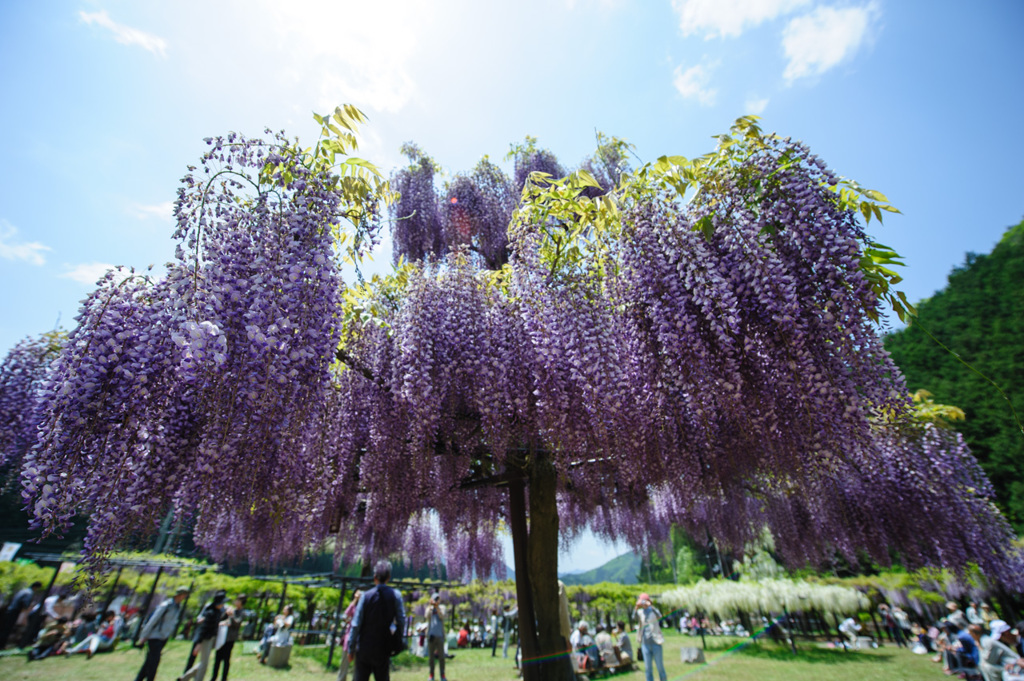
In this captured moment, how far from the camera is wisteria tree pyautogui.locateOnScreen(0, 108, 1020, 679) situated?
2.79 metres

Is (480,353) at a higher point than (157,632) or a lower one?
higher

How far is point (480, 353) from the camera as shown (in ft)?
14.1

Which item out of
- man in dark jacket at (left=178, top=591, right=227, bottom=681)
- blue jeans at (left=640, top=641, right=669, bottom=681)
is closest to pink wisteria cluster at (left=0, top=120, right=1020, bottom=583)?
man in dark jacket at (left=178, top=591, right=227, bottom=681)

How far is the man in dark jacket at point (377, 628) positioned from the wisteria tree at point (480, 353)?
1080 mm

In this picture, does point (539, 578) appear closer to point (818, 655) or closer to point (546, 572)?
point (546, 572)

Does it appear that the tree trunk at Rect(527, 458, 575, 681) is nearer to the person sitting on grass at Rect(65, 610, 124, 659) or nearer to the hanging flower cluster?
the hanging flower cluster

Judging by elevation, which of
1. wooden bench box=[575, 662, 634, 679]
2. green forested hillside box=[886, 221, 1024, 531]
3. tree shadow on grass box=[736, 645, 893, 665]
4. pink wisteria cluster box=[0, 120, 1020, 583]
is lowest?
wooden bench box=[575, 662, 634, 679]

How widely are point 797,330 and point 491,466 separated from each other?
4.50 metres

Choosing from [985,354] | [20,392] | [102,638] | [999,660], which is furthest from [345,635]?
[985,354]

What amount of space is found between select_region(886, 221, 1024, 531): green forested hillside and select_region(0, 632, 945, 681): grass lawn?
Answer: 9615 mm

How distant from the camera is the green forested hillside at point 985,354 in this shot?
15781 mm

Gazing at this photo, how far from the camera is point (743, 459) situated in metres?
4.75

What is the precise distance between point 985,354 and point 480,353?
75.5 feet

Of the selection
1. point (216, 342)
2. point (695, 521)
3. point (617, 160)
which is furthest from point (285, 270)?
point (695, 521)
